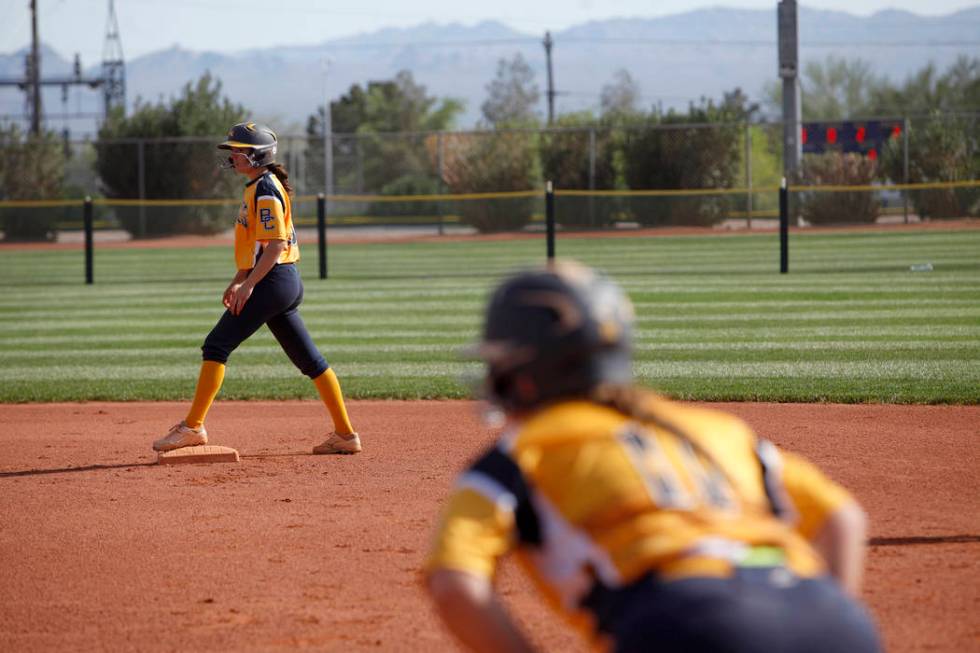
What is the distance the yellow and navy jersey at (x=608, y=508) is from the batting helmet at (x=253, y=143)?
562cm

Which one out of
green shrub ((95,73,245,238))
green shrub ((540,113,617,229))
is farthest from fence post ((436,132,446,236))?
green shrub ((95,73,245,238))

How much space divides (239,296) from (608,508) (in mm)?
5738

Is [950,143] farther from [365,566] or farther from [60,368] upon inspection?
[365,566]

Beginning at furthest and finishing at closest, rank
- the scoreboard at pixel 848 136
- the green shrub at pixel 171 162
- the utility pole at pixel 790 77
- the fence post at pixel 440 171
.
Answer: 1. the fence post at pixel 440 171
2. the green shrub at pixel 171 162
3. the scoreboard at pixel 848 136
4. the utility pole at pixel 790 77

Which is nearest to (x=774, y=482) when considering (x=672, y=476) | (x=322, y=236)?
(x=672, y=476)

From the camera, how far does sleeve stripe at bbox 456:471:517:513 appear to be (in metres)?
2.41

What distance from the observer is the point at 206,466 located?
27.1 feet

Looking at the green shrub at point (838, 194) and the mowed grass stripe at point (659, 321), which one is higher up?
the green shrub at point (838, 194)

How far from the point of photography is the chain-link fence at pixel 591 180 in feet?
112

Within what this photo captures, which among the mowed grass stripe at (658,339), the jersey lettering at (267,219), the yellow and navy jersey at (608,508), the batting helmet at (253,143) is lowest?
the mowed grass stripe at (658,339)

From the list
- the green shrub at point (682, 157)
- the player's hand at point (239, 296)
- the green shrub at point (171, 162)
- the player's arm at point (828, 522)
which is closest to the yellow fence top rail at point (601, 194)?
the green shrub at point (171, 162)

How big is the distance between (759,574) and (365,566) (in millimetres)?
3783

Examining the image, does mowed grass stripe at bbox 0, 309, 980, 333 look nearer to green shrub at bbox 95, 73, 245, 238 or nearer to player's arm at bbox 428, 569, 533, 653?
player's arm at bbox 428, 569, 533, 653

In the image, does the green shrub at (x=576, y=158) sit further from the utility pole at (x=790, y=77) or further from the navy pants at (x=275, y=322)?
the navy pants at (x=275, y=322)
